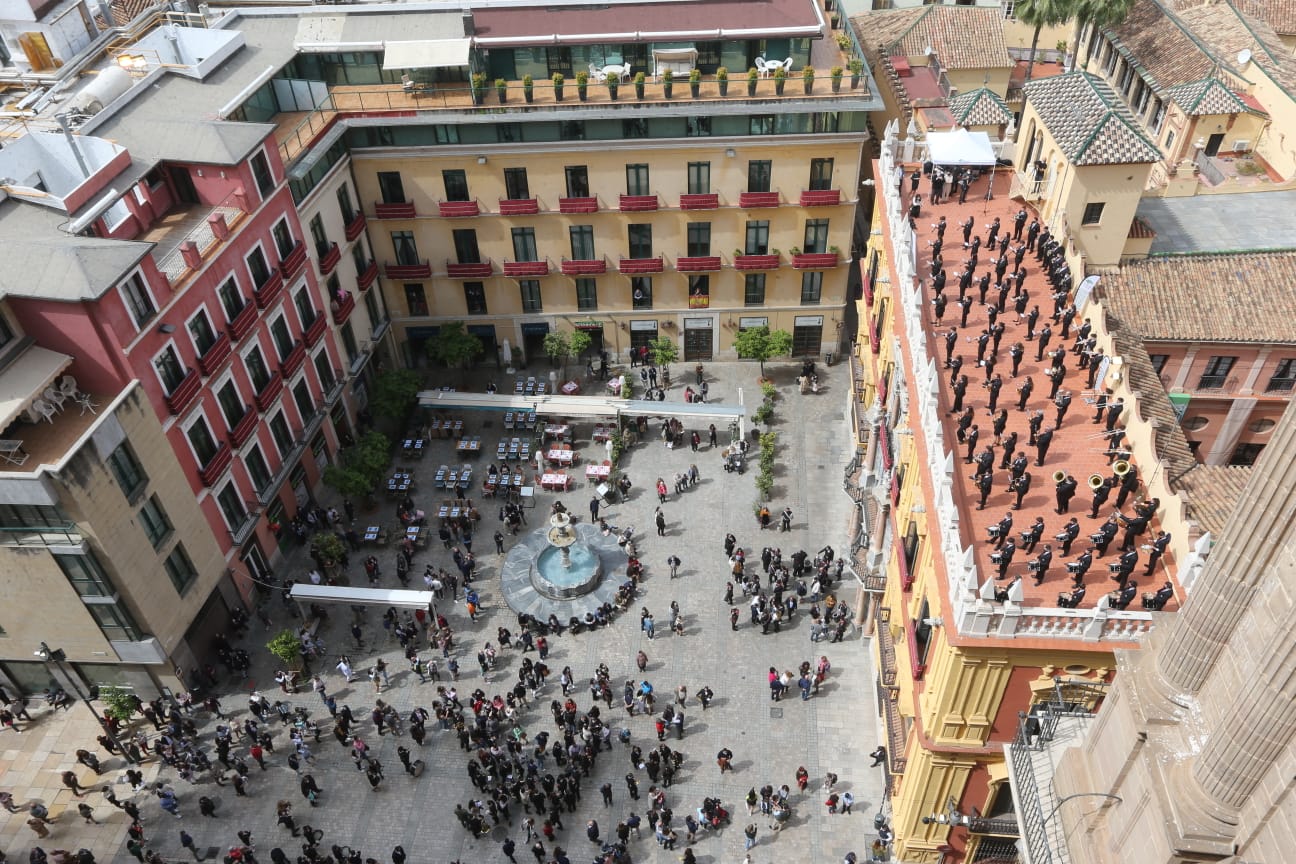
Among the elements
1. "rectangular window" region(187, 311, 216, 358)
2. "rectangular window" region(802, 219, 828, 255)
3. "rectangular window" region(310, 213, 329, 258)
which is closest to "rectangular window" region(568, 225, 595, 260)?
"rectangular window" region(802, 219, 828, 255)

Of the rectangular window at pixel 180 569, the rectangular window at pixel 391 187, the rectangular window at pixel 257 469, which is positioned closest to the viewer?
the rectangular window at pixel 180 569

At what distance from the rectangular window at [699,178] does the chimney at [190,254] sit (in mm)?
25271

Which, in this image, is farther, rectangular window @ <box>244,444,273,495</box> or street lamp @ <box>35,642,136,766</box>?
rectangular window @ <box>244,444,273,495</box>

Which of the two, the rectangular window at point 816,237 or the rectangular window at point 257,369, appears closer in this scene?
the rectangular window at point 257,369

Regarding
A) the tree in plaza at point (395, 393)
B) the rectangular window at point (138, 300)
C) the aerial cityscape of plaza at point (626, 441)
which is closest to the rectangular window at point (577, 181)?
the aerial cityscape of plaza at point (626, 441)

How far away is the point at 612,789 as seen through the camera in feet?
126

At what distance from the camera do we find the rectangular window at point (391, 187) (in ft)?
174

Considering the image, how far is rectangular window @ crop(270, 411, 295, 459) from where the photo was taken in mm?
47000

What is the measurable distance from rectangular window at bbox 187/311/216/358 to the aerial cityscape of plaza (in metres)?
0.29

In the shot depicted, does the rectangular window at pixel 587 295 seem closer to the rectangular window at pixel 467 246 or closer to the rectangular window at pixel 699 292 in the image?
the rectangular window at pixel 699 292

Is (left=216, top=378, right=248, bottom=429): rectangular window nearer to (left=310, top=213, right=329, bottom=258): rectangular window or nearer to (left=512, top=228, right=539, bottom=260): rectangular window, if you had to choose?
(left=310, top=213, right=329, bottom=258): rectangular window

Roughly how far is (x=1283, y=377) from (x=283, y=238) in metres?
46.0

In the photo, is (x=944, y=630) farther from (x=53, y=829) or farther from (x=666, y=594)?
(x=53, y=829)

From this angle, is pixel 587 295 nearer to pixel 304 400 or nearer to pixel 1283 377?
pixel 304 400
